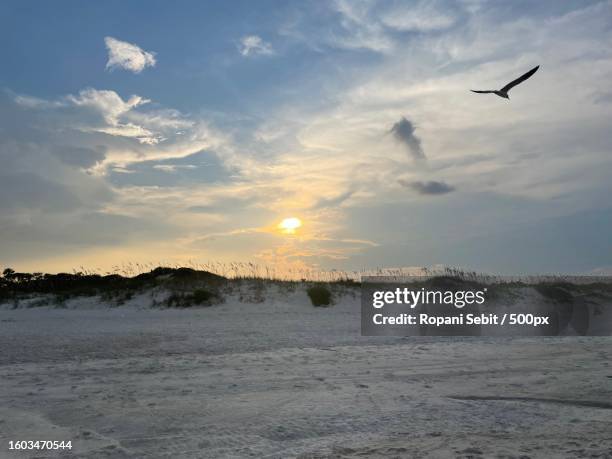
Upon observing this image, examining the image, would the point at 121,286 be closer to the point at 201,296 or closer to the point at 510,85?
the point at 201,296

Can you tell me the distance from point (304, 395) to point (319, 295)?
46.4 ft

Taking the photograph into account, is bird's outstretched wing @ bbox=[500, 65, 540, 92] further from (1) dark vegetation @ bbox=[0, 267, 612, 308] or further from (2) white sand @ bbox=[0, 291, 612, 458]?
(1) dark vegetation @ bbox=[0, 267, 612, 308]

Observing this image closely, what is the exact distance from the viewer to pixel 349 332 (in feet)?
46.8

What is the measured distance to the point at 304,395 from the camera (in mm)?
7172

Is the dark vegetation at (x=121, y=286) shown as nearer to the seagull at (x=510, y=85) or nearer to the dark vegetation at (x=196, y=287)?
the dark vegetation at (x=196, y=287)

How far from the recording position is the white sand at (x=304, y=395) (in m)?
5.37

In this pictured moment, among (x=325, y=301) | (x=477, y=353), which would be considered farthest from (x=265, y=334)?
(x=325, y=301)

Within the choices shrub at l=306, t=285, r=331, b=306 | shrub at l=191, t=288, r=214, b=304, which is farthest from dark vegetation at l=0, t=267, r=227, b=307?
shrub at l=306, t=285, r=331, b=306

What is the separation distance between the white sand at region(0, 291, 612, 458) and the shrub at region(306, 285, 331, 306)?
7.82 metres

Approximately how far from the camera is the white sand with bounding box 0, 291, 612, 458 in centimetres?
537

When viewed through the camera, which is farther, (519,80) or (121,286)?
(121,286)

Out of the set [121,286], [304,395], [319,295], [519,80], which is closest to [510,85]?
[519,80]

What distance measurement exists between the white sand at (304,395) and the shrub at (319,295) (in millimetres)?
7822

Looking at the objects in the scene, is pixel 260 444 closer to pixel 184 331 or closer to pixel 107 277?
pixel 184 331
